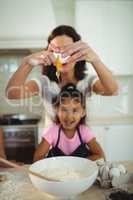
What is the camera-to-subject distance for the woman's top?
1.04 m

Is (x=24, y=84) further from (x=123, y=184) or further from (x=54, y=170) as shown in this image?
(x=123, y=184)

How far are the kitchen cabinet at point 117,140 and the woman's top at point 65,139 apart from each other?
0.49m

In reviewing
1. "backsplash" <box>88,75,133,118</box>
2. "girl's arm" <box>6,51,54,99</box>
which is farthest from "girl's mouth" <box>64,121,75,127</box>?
"backsplash" <box>88,75,133,118</box>

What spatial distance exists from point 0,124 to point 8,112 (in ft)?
0.40

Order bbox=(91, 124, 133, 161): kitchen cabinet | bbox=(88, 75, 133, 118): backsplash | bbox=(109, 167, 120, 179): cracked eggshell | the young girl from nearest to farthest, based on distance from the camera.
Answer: bbox=(109, 167, 120, 179): cracked eggshell → the young girl → bbox=(91, 124, 133, 161): kitchen cabinet → bbox=(88, 75, 133, 118): backsplash

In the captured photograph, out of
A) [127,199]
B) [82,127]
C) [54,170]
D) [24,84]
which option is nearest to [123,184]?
[127,199]

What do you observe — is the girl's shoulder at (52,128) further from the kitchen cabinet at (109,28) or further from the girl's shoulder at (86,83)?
the kitchen cabinet at (109,28)

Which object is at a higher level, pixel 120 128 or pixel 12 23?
pixel 12 23

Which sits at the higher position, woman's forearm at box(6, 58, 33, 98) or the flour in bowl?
woman's forearm at box(6, 58, 33, 98)

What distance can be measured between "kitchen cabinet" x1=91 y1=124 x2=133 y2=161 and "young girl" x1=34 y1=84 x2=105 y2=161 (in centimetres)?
45

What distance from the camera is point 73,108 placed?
3.67 ft

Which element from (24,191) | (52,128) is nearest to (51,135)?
(52,128)

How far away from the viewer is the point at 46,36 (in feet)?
4.87

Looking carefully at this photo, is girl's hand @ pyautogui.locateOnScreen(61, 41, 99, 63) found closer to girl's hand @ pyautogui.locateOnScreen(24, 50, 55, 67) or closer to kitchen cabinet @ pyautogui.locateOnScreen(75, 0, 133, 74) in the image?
girl's hand @ pyautogui.locateOnScreen(24, 50, 55, 67)
